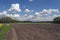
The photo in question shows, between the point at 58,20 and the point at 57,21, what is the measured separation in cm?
255

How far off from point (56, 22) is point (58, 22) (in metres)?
1.99

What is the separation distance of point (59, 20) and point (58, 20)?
0.99m

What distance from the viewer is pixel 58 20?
2395 inches

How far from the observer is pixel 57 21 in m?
58.5

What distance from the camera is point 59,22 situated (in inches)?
2345

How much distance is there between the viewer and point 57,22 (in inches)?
2309

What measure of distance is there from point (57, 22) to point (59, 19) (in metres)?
1.42

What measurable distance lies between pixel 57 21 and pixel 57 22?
44 centimetres

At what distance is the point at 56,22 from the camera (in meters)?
58.1

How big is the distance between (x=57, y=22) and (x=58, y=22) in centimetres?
125

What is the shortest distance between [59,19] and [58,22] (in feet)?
5.22

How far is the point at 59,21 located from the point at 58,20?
A: 1207 millimetres

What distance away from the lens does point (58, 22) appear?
196 ft
